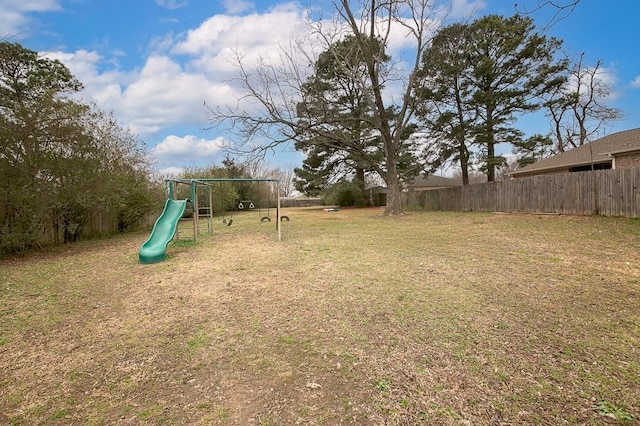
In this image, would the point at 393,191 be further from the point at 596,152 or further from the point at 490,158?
the point at 596,152

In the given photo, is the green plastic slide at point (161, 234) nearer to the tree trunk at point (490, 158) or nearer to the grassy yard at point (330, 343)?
the grassy yard at point (330, 343)

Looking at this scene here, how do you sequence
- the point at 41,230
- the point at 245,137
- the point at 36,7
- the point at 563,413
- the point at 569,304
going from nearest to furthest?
1. the point at 563,413
2. the point at 569,304
3. the point at 36,7
4. the point at 41,230
5. the point at 245,137

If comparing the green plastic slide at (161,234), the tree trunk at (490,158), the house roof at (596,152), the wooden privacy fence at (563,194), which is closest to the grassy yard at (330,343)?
the green plastic slide at (161,234)

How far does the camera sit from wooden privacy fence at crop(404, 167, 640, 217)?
8.90 meters

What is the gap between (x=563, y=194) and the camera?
429 inches

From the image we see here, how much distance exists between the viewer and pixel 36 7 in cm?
584

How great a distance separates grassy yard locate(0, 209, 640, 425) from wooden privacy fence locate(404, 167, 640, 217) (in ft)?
16.0

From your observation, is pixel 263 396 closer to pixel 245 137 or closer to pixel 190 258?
pixel 190 258

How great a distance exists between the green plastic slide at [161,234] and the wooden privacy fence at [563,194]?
12035 millimetres

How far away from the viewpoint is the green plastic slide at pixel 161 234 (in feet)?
20.0

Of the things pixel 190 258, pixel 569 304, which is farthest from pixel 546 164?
pixel 190 258

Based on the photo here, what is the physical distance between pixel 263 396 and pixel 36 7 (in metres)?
7.95

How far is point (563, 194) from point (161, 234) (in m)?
12.6

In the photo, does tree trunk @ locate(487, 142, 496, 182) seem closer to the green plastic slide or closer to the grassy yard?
the grassy yard
